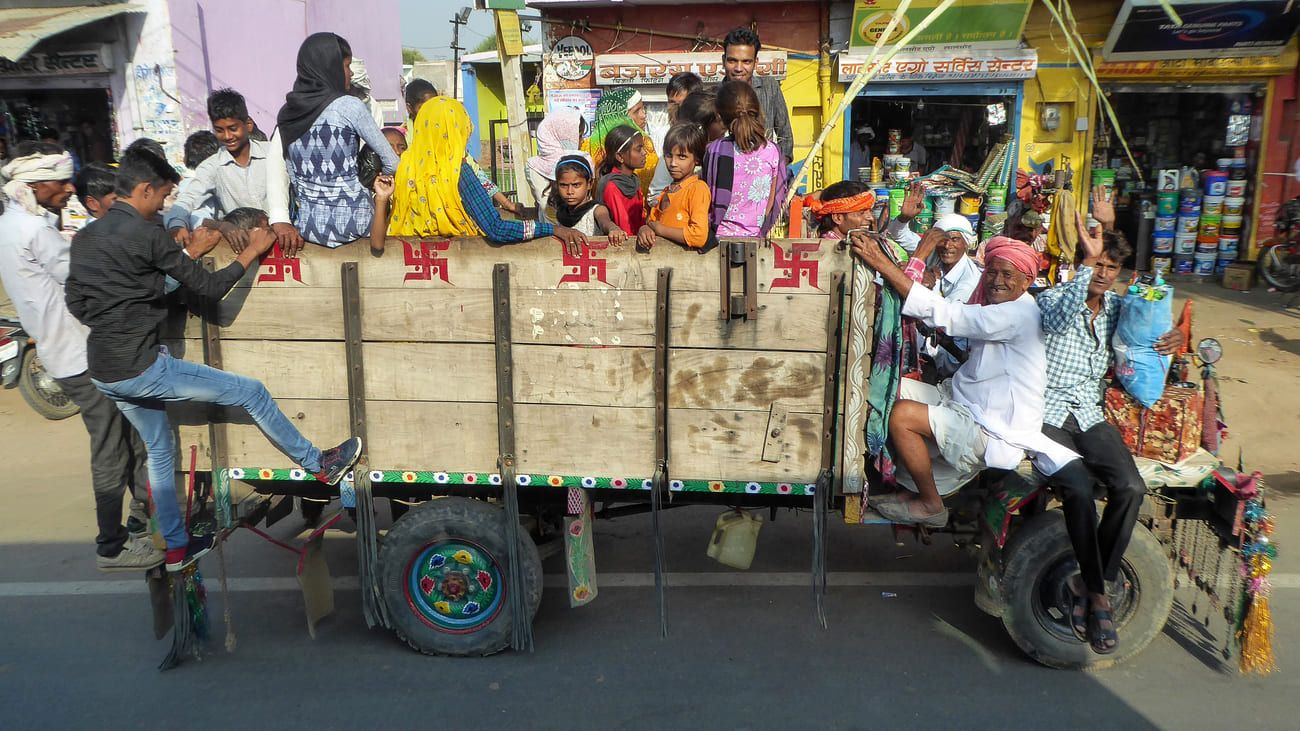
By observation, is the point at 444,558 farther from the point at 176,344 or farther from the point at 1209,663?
the point at 1209,663

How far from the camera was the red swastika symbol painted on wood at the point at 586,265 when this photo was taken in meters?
3.35

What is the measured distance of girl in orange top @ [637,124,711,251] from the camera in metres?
3.30

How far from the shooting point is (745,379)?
337 cm

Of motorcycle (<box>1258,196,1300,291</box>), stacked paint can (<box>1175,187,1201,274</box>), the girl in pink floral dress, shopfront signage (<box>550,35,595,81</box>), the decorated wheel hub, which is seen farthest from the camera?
shopfront signage (<box>550,35,595,81</box>)

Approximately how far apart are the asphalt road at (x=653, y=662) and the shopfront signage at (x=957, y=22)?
7.13m

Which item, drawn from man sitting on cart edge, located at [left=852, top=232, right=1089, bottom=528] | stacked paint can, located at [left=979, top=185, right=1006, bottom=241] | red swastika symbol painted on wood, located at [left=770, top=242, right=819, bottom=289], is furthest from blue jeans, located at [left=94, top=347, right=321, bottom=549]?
stacked paint can, located at [left=979, top=185, right=1006, bottom=241]

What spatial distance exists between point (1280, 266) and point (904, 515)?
882cm

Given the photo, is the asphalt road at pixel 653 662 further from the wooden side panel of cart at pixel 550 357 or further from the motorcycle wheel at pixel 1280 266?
the motorcycle wheel at pixel 1280 266

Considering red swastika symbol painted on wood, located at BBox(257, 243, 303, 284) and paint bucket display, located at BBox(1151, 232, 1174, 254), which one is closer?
red swastika symbol painted on wood, located at BBox(257, 243, 303, 284)

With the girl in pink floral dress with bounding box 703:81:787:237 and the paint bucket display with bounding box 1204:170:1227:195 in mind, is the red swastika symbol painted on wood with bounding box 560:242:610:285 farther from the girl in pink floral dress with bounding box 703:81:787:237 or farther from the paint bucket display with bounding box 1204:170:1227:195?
the paint bucket display with bounding box 1204:170:1227:195

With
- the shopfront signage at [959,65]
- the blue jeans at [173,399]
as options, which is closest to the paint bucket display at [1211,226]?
the shopfront signage at [959,65]

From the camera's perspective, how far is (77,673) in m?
3.73

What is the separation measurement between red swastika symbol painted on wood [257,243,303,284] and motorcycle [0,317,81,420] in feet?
15.4

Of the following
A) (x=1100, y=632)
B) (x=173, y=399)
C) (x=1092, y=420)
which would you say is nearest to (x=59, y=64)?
(x=173, y=399)
